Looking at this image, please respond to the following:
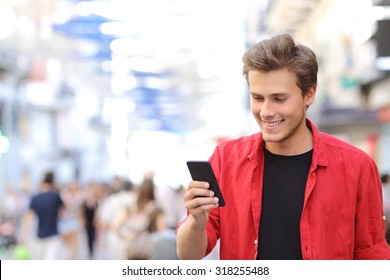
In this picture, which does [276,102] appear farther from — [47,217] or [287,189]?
[47,217]

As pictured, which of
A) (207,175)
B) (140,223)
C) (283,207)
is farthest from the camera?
(140,223)

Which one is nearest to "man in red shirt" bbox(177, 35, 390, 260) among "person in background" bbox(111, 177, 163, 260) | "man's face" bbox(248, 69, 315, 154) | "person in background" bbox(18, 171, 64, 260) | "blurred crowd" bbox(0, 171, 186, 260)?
"man's face" bbox(248, 69, 315, 154)

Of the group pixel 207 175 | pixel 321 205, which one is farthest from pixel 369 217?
pixel 207 175

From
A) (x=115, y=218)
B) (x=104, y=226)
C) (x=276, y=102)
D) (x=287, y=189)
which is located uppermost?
(x=276, y=102)

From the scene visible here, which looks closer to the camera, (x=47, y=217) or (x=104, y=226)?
(x=47, y=217)

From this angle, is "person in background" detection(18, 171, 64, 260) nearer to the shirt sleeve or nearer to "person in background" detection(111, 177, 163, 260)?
"person in background" detection(111, 177, 163, 260)

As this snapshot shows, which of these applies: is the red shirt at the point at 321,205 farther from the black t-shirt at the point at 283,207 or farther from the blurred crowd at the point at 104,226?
the blurred crowd at the point at 104,226

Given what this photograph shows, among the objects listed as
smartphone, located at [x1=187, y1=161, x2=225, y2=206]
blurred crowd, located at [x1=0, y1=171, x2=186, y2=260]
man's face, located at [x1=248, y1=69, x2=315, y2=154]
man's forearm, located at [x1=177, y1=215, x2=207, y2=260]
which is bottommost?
blurred crowd, located at [x1=0, y1=171, x2=186, y2=260]

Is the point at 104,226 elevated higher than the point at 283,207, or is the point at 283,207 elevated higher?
the point at 283,207

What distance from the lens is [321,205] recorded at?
97.7 inches

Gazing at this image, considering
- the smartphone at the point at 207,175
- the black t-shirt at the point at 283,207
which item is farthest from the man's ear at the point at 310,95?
the smartphone at the point at 207,175

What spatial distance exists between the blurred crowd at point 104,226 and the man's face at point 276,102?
489 centimetres

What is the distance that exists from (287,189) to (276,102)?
0.92 ft

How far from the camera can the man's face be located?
247 centimetres
